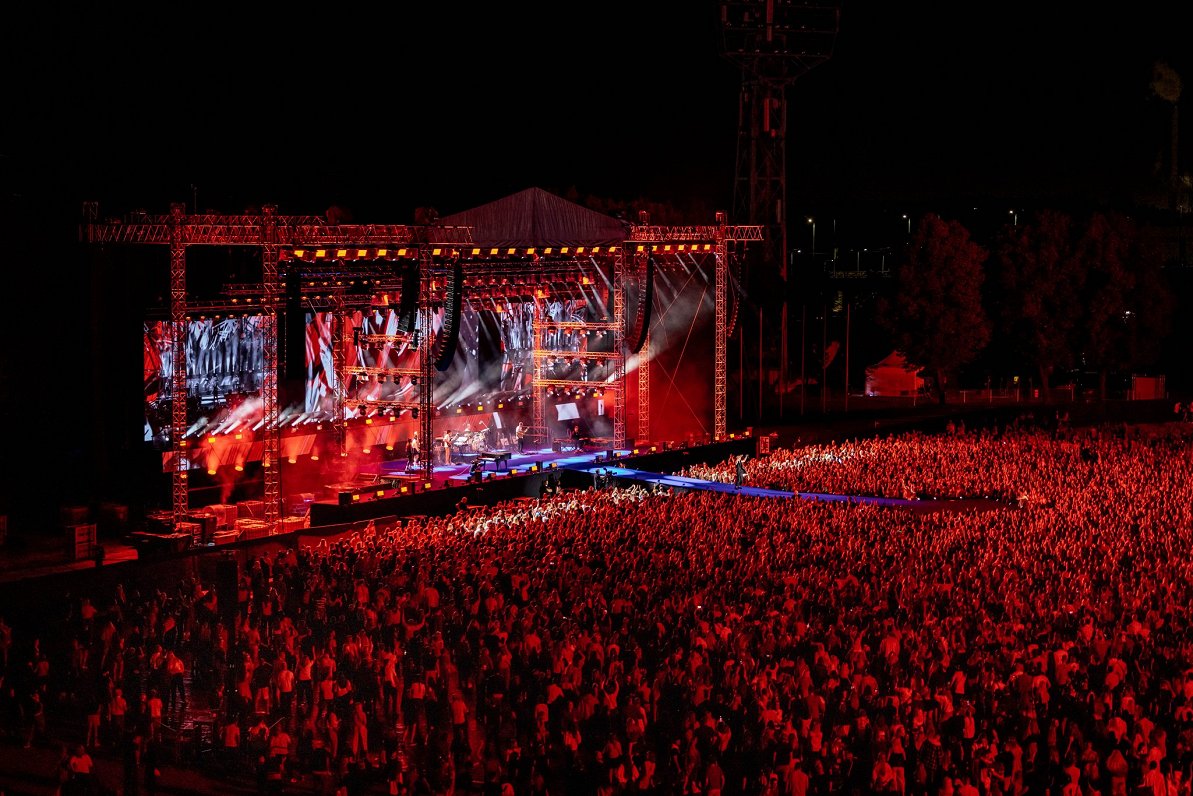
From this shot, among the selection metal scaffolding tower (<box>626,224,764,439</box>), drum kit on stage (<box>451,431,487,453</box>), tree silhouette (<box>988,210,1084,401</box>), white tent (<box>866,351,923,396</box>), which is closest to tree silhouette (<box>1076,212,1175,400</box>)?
tree silhouette (<box>988,210,1084,401</box>)

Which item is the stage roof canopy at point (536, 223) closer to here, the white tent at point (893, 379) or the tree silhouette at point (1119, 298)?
the white tent at point (893, 379)

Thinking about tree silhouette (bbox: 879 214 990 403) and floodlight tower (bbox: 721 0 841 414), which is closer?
floodlight tower (bbox: 721 0 841 414)

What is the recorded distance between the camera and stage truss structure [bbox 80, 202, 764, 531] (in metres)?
18.6

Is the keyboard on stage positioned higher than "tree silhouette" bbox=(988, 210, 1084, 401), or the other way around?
"tree silhouette" bbox=(988, 210, 1084, 401)

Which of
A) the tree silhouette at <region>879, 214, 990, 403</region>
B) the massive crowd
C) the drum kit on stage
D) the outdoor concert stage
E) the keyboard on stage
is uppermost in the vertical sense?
the tree silhouette at <region>879, 214, 990, 403</region>

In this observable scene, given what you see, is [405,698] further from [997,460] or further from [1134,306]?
[1134,306]

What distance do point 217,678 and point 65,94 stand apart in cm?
1308

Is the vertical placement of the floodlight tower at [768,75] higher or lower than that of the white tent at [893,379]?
higher

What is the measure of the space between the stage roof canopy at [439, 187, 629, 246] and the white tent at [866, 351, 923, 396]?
19936mm

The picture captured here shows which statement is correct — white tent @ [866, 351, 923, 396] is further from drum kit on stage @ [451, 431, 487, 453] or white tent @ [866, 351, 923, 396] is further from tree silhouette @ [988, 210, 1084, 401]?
drum kit on stage @ [451, 431, 487, 453]

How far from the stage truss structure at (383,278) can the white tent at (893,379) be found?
49.9 ft

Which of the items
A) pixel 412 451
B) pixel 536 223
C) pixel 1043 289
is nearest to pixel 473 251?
pixel 536 223

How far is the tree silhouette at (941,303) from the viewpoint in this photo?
38.7 m

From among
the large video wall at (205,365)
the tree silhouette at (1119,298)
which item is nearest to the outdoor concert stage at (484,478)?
the large video wall at (205,365)
